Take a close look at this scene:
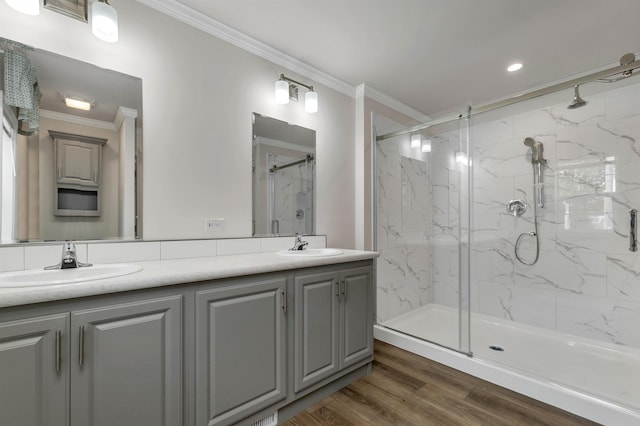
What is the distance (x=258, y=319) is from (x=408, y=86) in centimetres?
252

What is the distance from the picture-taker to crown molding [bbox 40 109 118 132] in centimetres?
138

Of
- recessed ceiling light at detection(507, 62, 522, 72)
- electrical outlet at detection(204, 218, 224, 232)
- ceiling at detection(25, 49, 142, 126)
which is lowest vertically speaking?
electrical outlet at detection(204, 218, 224, 232)

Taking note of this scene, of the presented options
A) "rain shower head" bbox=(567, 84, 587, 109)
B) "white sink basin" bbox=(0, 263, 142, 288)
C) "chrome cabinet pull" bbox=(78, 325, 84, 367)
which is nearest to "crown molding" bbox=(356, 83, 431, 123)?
"rain shower head" bbox=(567, 84, 587, 109)

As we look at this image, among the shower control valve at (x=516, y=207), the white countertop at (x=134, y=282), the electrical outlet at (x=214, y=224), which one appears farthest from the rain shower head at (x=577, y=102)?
the electrical outlet at (x=214, y=224)

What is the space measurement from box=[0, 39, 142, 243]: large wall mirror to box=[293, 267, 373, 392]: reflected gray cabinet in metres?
1.05

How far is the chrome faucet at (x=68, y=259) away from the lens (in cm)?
127

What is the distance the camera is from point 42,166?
4.43ft

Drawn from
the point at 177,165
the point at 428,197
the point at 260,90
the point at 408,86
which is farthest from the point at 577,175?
the point at 177,165

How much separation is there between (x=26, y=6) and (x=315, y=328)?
2092 millimetres

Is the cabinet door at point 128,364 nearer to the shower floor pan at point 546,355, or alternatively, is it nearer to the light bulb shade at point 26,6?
the light bulb shade at point 26,6

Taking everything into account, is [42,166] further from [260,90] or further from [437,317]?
[437,317]

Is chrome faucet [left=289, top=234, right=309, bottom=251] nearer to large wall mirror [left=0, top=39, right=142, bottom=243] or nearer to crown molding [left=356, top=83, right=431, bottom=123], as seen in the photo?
large wall mirror [left=0, top=39, right=142, bottom=243]

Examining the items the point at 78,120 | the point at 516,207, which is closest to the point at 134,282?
the point at 78,120

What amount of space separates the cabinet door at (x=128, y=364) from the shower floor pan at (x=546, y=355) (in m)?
1.97
